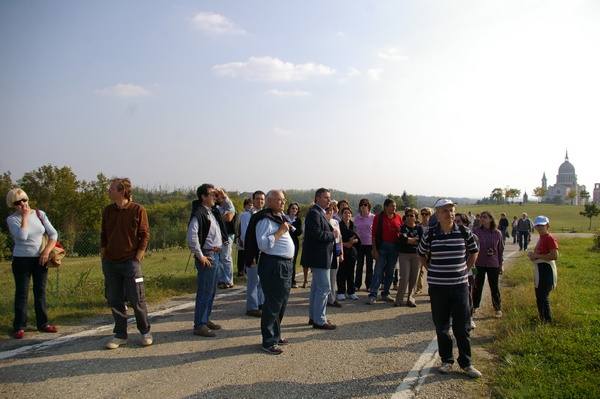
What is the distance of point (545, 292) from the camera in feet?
20.2

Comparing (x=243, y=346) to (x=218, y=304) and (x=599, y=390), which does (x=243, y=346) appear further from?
(x=599, y=390)

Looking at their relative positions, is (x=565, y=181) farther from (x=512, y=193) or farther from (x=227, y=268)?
(x=227, y=268)

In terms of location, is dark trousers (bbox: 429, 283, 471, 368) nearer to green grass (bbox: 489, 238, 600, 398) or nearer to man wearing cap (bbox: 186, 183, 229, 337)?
green grass (bbox: 489, 238, 600, 398)

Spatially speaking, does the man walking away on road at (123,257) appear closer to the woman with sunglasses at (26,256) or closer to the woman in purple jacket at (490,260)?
the woman with sunglasses at (26,256)

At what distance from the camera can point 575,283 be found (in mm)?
9953

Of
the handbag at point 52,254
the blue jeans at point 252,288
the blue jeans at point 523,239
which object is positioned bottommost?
the blue jeans at point 523,239

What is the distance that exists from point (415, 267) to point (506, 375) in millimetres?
3590

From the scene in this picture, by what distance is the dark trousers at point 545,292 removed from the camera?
615 centimetres

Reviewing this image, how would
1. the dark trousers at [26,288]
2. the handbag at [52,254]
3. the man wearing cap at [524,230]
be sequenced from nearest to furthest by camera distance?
the dark trousers at [26,288]
the handbag at [52,254]
the man wearing cap at [524,230]

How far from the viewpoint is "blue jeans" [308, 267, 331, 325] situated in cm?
617

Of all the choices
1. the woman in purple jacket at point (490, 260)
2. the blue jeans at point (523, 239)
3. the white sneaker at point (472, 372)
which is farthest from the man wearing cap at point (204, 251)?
the blue jeans at point (523, 239)

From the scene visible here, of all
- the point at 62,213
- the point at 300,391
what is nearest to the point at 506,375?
the point at 300,391

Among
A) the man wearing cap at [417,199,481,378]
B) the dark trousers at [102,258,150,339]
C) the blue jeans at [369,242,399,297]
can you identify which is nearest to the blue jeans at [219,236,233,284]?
the blue jeans at [369,242,399,297]

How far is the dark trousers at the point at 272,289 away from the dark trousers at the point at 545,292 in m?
4.00
